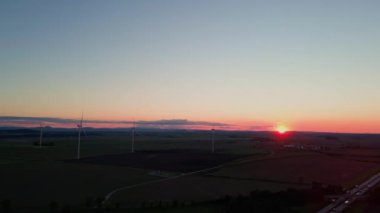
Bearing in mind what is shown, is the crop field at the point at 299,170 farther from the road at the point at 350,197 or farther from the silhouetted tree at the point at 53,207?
the silhouetted tree at the point at 53,207

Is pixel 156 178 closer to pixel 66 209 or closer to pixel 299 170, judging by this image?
A: pixel 299 170

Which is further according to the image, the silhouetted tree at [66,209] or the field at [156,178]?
the field at [156,178]

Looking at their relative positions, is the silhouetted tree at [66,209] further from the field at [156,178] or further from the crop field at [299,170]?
the crop field at [299,170]

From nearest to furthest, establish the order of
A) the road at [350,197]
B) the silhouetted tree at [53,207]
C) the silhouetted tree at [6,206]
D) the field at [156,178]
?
the silhouetted tree at [6,206], the silhouetted tree at [53,207], the road at [350,197], the field at [156,178]

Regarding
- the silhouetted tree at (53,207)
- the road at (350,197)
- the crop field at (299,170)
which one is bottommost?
the silhouetted tree at (53,207)

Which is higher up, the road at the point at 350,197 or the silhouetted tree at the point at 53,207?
the road at the point at 350,197

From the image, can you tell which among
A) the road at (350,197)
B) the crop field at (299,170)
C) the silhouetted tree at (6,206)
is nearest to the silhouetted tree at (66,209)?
the silhouetted tree at (6,206)

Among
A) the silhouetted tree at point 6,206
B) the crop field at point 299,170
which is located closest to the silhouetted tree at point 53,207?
the silhouetted tree at point 6,206

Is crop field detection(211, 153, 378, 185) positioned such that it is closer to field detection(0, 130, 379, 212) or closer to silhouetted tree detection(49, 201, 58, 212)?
field detection(0, 130, 379, 212)

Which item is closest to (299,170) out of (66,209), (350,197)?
(350,197)

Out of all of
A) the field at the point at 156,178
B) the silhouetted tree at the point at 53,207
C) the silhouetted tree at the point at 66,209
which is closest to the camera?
the silhouetted tree at the point at 66,209
